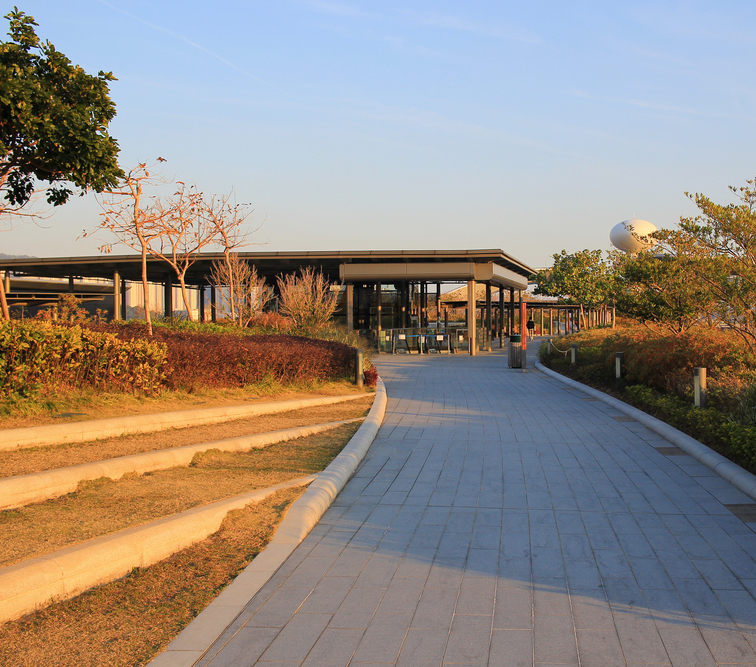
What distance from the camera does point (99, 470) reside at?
595cm

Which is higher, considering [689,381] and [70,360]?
[70,360]

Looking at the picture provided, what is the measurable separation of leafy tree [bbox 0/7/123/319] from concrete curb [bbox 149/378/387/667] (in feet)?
15.5

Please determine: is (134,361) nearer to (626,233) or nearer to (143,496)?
(143,496)

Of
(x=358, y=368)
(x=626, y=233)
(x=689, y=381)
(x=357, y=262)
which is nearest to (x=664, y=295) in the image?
(x=689, y=381)

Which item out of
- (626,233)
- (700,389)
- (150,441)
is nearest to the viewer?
(150,441)

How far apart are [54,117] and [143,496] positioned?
193 inches

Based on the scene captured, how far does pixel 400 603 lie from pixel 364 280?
2737cm

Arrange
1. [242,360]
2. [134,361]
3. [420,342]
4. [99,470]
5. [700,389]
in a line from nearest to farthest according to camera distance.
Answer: [99,470] → [700,389] → [134,361] → [242,360] → [420,342]

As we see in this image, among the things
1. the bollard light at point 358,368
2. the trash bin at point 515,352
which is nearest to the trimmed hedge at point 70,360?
the bollard light at point 358,368

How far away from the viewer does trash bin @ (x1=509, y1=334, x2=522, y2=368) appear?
2169 cm

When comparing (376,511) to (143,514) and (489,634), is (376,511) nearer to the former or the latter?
(143,514)

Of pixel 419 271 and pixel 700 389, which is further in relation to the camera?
pixel 419 271

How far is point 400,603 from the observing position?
3.92 m

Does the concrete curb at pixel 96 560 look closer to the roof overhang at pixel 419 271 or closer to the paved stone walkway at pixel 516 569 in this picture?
the paved stone walkway at pixel 516 569
